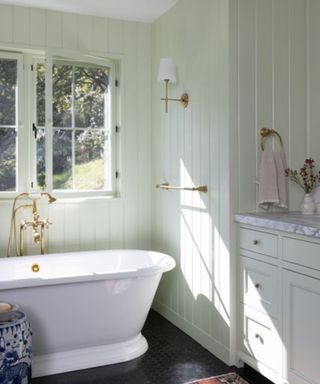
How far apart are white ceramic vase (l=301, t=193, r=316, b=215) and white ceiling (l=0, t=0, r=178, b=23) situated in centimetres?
171

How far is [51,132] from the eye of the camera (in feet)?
12.1

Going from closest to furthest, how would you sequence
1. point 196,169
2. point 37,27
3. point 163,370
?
point 163,370, point 196,169, point 37,27

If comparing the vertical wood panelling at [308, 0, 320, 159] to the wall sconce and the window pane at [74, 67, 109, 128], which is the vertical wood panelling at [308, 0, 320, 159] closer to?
the wall sconce

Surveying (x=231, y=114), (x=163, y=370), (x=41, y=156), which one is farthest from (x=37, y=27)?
(x=163, y=370)

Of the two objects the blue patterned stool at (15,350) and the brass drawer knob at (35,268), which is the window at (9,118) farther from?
the blue patterned stool at (15,350)

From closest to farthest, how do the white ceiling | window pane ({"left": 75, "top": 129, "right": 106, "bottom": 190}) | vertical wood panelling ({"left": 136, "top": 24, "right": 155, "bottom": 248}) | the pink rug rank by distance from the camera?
the pink rug
the white ceiling
window pane ({"left": 75, "top": 129, "right": 106, "bottom": 190})
vertical wood panelling ({"left": 136, "top": 24, "right": 155, "bottom": 248})

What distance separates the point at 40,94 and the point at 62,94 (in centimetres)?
18

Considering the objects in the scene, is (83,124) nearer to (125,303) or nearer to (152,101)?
(152,101)

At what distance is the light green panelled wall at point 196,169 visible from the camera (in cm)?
296

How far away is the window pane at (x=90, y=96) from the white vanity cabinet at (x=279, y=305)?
5.40 ft

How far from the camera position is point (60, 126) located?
149 inches

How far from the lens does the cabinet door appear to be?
2307 millimetres

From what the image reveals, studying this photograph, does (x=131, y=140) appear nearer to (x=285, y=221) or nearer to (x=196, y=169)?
(x=196, y=169)

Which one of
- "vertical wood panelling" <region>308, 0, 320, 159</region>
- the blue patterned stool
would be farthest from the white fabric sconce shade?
the blue patterned stool
